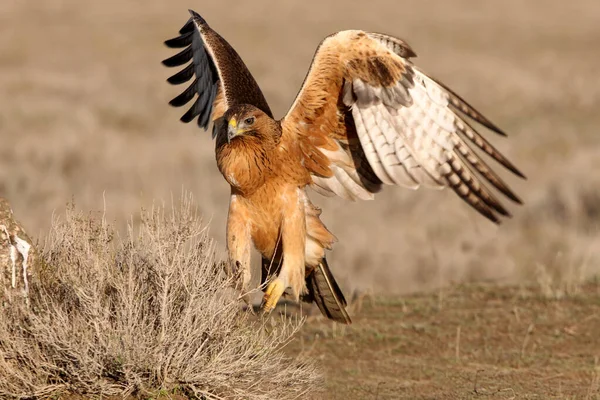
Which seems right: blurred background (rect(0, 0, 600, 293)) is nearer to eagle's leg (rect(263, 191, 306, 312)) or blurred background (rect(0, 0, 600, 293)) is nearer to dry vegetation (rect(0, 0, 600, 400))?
dry vegetation (rect(0, 0, 600, 400))

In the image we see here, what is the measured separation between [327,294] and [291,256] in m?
0.77

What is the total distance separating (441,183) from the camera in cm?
791

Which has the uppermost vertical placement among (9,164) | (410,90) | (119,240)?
(410,90)

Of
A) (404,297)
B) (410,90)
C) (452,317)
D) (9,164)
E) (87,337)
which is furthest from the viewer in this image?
(9,164)

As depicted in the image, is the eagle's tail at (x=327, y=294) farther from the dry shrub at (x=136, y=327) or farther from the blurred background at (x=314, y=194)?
the blurred background at (x=314, y=194)

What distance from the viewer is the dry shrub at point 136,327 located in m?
5.75

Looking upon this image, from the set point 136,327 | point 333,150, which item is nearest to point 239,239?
point 333,150

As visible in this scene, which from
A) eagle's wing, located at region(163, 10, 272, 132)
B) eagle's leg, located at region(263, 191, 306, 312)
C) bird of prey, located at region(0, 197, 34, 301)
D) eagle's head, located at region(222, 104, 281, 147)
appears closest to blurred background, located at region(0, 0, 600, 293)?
bird of prey, located at region(0, 197, 34, 301)

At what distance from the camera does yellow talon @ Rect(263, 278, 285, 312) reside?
744 cm

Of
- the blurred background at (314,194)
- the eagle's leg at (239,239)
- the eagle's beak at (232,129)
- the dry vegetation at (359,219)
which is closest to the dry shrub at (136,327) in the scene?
the dry vegetation at (359,219)

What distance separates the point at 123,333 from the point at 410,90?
3.11 metres

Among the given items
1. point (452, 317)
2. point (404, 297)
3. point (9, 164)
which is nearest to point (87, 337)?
point (452, 317)

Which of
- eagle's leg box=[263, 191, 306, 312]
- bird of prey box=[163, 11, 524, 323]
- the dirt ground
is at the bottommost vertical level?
the dirt ground

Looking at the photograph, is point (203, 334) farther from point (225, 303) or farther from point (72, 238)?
point (72, 238)
